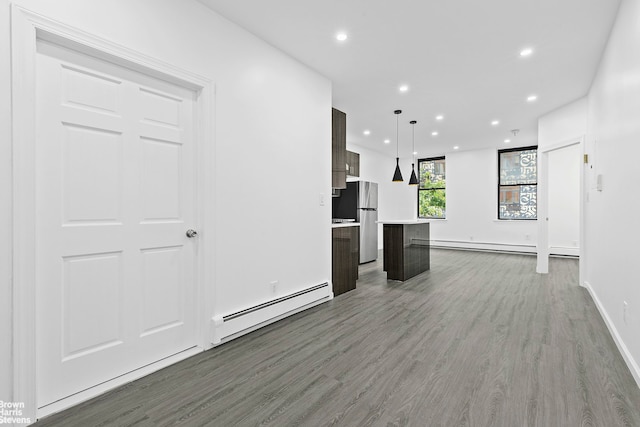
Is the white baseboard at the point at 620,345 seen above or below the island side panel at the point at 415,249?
below

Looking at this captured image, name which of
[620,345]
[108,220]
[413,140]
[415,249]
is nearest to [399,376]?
[620,345]

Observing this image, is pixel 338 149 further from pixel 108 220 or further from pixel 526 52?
pixel 108 220

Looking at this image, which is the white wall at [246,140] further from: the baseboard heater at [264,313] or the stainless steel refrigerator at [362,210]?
the stainless steel refrigerator at [362,210]

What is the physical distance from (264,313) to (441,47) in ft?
10.6

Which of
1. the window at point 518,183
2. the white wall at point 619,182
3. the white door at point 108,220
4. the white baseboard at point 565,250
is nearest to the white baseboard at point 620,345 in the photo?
the white wall at point 619,182

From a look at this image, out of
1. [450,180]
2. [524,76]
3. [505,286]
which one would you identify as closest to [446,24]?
[524,76]

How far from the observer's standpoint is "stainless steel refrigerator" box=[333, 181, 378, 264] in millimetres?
6730

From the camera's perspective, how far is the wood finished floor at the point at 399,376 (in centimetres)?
172

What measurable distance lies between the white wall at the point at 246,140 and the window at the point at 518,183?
653cm

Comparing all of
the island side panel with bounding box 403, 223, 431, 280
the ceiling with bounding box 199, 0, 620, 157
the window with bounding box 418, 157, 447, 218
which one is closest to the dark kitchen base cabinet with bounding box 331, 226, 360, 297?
the island side panel with bounding box 403, 223, 431, 280

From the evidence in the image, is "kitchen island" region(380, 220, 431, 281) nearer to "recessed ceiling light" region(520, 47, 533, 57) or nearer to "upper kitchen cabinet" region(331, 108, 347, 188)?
"upper kitchen cabinet" region(331, 108, 347, 188)

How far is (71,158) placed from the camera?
6.20 ft

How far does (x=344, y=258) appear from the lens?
14.1 ft

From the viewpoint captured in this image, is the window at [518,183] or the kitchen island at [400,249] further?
the window at [518,183]
